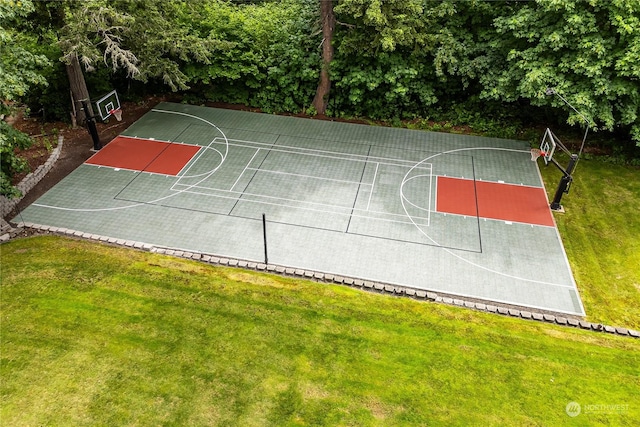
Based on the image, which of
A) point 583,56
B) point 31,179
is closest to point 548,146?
point 583,56

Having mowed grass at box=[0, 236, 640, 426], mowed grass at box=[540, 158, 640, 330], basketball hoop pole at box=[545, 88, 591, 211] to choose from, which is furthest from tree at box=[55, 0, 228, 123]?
mowed grass at box=[540, 158, 640, 330]

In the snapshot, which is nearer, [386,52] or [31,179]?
[31,179]

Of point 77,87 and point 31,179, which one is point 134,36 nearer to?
point 77,87

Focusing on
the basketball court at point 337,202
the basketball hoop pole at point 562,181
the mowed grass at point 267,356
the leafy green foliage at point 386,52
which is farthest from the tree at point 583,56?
the mowed grass at point 267,356

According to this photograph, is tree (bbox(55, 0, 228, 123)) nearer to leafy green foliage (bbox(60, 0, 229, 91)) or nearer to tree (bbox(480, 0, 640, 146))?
leafy green foliage (bbox(60, 0, 229, 91))

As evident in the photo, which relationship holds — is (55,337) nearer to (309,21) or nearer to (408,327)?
(408,327)

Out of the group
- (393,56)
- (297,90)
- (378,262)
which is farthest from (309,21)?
(378,262)
